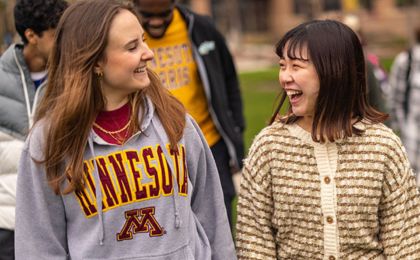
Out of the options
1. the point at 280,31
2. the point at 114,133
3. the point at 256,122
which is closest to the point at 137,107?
the point at 114,133

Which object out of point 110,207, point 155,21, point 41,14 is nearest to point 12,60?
point 41,14

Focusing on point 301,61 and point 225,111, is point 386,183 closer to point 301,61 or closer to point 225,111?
point 301,61

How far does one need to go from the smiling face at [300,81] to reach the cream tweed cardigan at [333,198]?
137mm

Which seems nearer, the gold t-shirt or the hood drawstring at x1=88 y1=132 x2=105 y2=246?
the hood drawstring at x1=88 y1=132 x2=105 y2=246

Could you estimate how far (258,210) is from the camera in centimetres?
356

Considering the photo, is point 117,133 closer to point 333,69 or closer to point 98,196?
point 98,196

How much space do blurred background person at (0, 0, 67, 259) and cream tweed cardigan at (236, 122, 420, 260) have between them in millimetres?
1158

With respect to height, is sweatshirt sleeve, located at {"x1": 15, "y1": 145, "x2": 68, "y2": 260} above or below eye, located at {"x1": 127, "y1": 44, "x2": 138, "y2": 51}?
below

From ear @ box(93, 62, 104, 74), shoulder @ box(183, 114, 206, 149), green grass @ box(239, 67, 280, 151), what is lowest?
green grass @ box(239, 67, 280, 151)

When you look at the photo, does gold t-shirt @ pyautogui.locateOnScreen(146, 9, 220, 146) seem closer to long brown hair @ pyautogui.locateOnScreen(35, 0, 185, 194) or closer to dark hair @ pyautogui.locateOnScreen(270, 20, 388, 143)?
dark hair @ pyautogui.locateOnScreen(270, 20, 388, 143)

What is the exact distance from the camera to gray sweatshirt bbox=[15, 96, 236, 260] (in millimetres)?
3234

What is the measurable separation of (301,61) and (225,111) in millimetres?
1949

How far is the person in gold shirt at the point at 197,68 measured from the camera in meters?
5.16

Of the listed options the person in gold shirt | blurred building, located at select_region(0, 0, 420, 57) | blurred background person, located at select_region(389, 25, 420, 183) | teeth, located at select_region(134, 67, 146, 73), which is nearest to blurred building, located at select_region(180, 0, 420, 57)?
blurred building, located at select_region(0, 0, 420, 57)
